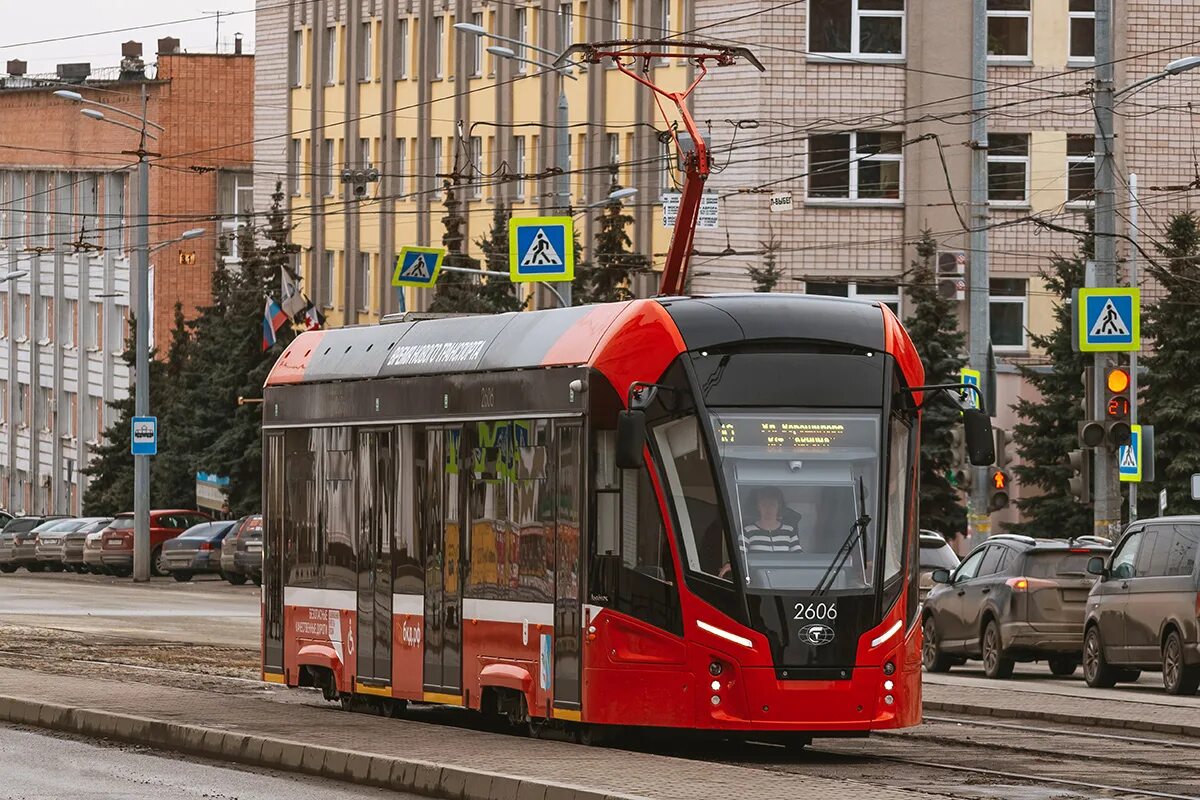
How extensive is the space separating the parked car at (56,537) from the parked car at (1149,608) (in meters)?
41.8

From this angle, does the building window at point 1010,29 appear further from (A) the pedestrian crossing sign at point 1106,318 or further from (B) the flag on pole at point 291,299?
(A) the pedestrian crossing sign at point 1106,318

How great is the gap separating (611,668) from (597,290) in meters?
42.7

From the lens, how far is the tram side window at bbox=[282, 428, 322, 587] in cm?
2081

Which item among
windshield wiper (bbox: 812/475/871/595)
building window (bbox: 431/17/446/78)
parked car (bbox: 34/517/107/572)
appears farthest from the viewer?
building window (bbox: 431/17/446/78)

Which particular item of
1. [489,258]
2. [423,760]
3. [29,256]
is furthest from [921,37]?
[29,256]

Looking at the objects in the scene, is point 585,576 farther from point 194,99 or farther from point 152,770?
point 194,99

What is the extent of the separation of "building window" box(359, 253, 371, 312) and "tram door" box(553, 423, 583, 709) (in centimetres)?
5974

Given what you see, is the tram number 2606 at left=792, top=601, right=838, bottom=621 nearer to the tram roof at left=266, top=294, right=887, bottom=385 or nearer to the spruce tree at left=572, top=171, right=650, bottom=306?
the tram roof at left=266, top=294, right=887, bottom=385

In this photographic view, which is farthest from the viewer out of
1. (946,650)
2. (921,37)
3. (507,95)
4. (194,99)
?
(194,99)

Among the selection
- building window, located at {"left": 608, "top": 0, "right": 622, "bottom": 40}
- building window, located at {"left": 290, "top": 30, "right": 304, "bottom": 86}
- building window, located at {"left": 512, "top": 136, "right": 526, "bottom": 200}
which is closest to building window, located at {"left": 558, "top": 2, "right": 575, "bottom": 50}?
building window, located at {"left": 608, "top": 0, "right": 622, "bottom": 40}

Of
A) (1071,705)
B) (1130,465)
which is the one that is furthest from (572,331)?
(1130,465)

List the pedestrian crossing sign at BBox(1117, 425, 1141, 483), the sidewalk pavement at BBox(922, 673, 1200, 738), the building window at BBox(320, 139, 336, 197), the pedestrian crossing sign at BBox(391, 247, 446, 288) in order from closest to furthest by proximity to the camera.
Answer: the sidewalk pavement at BBox(922, 673, 1200, 738) → the pedestrian crossing sign at BBox(1117, 425, 1141, 483) → the pedestrian crossing sign at BBox(391, 247, 446, 288) → the building window at BBox(320, 139, 336, 197)

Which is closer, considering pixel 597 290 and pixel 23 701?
pixel 23 701

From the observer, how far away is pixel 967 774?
15.5m
